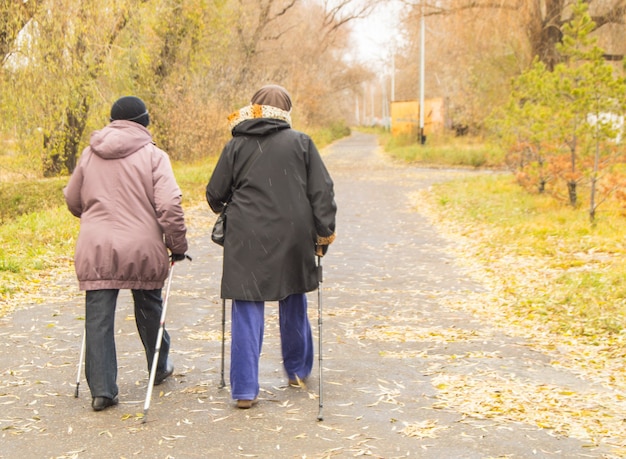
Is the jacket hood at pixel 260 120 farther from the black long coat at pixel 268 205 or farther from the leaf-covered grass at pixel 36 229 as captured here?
the leaf-covered grass at pixel 36 229

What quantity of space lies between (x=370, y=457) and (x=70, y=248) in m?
8.03

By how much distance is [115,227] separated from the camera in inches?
193

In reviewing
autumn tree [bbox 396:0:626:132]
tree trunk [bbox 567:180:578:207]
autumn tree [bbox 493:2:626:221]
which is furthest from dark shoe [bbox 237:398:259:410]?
autumn tree [bbox 396:0:626:132]

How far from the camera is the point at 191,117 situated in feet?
75.3

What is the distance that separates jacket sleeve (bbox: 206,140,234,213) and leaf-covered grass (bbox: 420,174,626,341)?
351 centimetres

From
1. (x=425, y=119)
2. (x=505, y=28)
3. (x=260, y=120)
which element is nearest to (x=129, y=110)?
(x=260, y=120)

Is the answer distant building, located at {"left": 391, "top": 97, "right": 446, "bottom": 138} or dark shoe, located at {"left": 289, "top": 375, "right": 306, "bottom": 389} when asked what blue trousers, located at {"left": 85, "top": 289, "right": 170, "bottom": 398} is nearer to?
dark shoe, located at {"left": 289, "top": 375, "right": 306, "bottom": 389}

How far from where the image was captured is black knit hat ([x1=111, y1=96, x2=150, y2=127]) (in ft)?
16.8

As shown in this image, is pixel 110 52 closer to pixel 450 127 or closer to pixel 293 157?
pixel 293 157

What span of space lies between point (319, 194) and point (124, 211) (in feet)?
3.95

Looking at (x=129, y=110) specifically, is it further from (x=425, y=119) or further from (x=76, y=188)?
(x=425, y=119)

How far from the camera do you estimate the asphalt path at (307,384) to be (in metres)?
4.34

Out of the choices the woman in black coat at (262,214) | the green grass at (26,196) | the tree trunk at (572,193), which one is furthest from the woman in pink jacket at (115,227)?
the green grass at (26,196)

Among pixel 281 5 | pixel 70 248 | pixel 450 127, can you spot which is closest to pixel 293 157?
pixel 70 248
